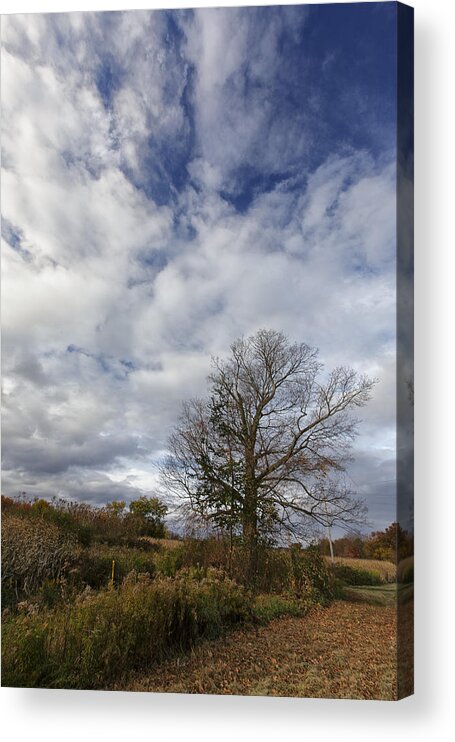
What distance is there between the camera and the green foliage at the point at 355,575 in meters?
5.96

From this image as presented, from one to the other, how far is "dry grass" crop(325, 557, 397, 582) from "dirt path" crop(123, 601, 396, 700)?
0.87 feet

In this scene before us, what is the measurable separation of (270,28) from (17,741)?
6.36m

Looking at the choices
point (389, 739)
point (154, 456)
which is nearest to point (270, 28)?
point (154, 456)

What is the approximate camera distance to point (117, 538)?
6.52 metres

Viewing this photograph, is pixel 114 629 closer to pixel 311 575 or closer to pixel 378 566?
pixel 311 575

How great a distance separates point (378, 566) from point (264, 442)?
138 cm

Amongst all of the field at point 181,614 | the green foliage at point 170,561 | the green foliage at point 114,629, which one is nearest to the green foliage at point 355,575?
the field at point 181,614

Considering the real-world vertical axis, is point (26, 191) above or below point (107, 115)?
below

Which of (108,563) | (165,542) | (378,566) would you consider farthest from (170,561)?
(378,566)

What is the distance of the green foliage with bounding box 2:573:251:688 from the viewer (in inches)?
239

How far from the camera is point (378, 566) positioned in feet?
19.4

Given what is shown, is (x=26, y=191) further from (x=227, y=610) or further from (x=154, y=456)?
(x=227, y=610)

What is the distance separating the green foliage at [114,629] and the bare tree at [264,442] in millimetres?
483

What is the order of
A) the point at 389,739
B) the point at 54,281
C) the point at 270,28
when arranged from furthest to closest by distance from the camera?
the point at 54,281, the point at 270,28, the point at 389,739
